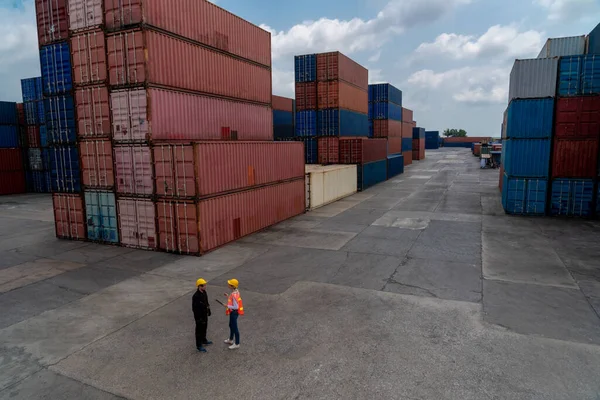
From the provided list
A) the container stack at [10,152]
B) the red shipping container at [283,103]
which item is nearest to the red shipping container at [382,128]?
the red shipping container at [283,103]

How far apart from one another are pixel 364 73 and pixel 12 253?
3512cm

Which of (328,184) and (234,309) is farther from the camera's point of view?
(328,184)

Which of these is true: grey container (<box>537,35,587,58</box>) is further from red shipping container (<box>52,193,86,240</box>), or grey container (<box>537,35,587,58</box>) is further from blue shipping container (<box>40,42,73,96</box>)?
red shipping container (<box>52,193,86,240</box>)

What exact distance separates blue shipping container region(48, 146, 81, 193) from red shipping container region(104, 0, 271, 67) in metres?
6.70

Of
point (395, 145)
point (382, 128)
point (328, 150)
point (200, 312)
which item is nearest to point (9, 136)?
point (328, 150)

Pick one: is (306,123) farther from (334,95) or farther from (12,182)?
(12,182)

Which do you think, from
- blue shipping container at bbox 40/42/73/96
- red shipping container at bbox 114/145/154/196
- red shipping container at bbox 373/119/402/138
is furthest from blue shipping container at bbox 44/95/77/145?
red shipping container at bbox 373/119/402/138

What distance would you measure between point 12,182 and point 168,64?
32.2 meters

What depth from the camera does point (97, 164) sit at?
18.8m

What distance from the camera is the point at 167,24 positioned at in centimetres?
1748

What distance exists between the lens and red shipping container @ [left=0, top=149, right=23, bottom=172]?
38456 millimetres

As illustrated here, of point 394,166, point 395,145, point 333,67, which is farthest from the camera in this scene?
point 395,145

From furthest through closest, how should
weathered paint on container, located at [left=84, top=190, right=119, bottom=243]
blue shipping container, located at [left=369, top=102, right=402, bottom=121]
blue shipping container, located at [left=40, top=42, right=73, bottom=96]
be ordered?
blue shipping container, located at [left=369, top=102, right=402, bottom=121]
blue shipping container, located at [left=40, top=42, right=73, bottom=96]
weathered paint on container, located at [left=84, top=190, right=119, bottom=243]

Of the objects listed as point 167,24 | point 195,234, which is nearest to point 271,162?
point 195,234
